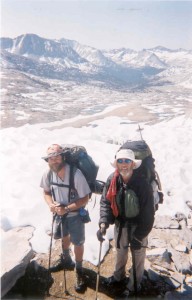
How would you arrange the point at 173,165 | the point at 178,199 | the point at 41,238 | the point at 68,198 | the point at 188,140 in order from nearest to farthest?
the point at 68,198 < the point at 41,238 < the point at 178,199 < the point at 173,165 < the point at 188,140

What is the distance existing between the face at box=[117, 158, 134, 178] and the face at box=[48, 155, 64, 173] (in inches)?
40.2

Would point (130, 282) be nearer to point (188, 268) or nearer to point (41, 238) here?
point (188, 268)

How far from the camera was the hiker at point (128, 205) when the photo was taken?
15.6 ft

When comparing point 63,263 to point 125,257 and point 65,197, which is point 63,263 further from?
point 65,197

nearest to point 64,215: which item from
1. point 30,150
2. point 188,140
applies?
point 30,150

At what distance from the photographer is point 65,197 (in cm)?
538

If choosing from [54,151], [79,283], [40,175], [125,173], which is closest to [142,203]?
[125,173]

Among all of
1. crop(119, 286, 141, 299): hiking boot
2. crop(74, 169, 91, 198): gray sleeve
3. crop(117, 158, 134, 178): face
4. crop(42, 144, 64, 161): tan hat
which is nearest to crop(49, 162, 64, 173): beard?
crop(42, 144, 64, 161): tan hat

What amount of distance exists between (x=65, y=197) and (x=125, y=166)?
134cm

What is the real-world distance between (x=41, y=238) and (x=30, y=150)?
5.52 metres

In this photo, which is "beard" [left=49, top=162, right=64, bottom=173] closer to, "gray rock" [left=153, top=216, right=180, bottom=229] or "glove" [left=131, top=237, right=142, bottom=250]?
"glove" [left=131, top=237, right=142, bottom=250]

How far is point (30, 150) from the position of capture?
11.8 m

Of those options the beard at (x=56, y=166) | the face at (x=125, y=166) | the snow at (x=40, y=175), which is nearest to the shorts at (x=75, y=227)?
the snow at (x=40, y=175)

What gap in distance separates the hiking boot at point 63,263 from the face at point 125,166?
2502 mm
